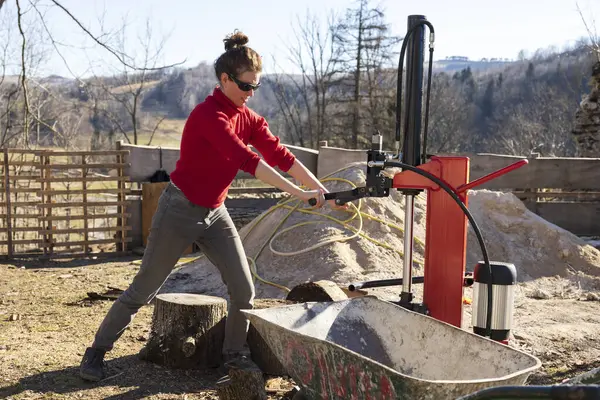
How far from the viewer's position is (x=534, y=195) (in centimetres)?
1009

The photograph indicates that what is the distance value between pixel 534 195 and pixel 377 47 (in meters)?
20.2

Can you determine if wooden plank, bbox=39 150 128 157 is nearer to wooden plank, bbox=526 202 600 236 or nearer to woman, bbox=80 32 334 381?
woman, bbox=80 32 334 381

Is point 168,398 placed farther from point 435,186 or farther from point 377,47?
point 377,47

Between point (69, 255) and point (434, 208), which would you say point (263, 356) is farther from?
point (69, 255)

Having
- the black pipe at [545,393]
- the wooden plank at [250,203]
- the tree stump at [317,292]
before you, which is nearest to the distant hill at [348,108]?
the tree stump at [317,292]

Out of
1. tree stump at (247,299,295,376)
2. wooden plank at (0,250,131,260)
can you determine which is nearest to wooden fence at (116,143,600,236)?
wooden plank at (0,250,131,260)

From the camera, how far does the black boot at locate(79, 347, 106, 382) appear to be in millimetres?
3836

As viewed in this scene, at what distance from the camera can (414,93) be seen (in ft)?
12.2

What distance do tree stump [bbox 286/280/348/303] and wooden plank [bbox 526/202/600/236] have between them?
6.65 m

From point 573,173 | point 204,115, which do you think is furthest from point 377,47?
point 204,115

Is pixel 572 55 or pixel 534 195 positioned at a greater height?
pixel 572 55

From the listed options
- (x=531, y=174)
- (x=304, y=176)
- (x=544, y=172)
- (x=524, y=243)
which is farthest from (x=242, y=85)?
(x=544, y=172)

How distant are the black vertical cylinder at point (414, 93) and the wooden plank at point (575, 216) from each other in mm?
7216

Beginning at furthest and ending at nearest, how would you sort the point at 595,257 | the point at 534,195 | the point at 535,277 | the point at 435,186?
the point at 534,195 → the point at 595,257 → the point at 535,277 → the point at 435,186
